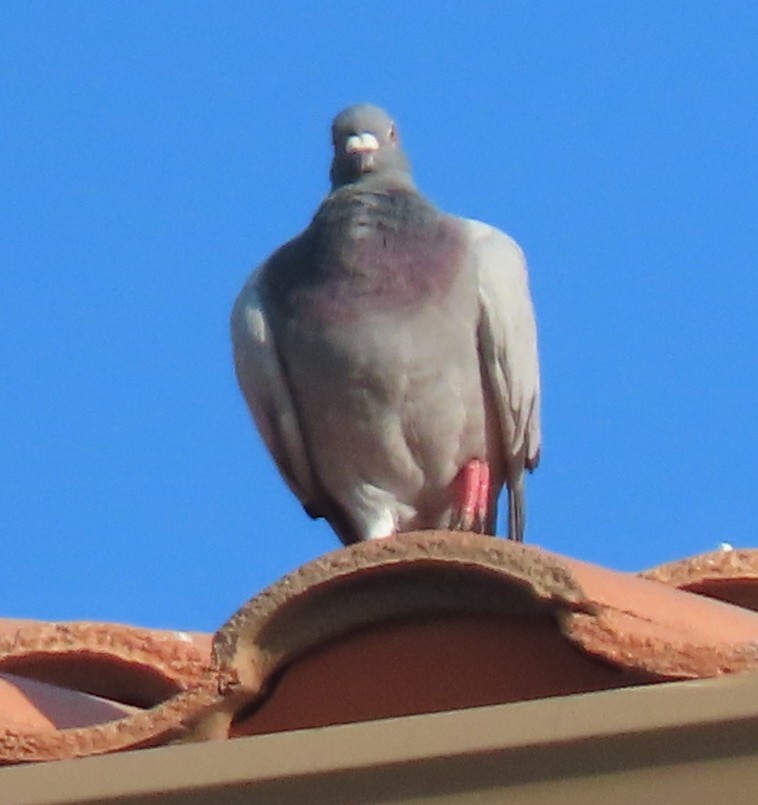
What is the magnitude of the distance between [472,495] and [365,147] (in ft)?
3.24

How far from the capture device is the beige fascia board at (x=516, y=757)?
100 inches

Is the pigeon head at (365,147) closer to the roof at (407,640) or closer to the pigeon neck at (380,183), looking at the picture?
the pigeon neck at (380,183)

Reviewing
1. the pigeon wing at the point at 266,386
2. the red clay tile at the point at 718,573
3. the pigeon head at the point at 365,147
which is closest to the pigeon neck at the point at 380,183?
the pigeon head at the point at 365,147

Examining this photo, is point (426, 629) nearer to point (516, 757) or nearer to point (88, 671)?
point (516, 757)

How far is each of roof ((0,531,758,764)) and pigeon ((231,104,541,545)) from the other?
2.24 metres

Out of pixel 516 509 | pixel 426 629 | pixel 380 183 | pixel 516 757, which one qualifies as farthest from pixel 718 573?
pixel 380 183

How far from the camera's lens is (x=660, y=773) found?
2.56 m

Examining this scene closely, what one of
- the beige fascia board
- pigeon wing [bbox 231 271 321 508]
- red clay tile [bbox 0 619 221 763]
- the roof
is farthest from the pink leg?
the beige fascia board

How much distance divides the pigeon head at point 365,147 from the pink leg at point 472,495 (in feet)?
2.59

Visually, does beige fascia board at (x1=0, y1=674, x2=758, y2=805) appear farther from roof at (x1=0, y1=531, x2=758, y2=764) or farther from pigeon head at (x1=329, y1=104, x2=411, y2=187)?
pigeon head at (x1=329, y1=104, x2=411, y2=187)

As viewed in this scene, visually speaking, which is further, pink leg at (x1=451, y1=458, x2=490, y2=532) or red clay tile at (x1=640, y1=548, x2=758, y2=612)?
pink leg at (x1=451, y1=458, x2=490, y2=532)

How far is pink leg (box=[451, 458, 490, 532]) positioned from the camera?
545cm

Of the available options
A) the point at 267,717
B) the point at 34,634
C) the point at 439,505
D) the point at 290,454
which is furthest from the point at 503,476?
the point at 267,717

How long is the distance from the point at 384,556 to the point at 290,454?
2.66m
